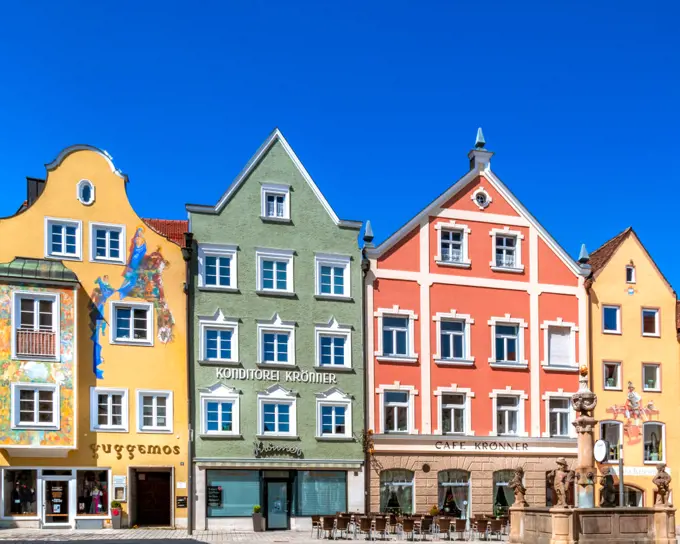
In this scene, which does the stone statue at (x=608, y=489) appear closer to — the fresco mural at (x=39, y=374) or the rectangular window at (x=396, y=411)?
the rectangular window at (x=396, y=411)

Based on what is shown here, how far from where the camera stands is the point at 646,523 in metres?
31.7

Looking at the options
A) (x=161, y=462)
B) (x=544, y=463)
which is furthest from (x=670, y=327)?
(x=161, y=462)

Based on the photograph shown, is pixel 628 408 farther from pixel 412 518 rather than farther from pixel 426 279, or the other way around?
pixel 412 518

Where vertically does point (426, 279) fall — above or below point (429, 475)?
above

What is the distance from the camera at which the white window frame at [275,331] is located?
42.4 meters

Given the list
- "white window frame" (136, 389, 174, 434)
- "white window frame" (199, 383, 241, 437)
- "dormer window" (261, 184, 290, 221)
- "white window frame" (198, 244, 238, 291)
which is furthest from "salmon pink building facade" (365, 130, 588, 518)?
"white window frame" (136, 389, 174, 434)

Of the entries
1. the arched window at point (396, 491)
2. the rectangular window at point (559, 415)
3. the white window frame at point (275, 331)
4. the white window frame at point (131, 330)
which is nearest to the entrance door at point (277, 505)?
the arched window at point (396, 491)

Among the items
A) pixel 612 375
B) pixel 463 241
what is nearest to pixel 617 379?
pixel 612 375

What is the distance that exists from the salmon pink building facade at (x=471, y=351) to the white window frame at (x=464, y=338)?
0.06 m

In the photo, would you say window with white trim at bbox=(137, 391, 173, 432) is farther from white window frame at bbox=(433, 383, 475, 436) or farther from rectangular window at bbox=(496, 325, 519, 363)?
rectangular window at bbox=(496, 325, 519, 363)

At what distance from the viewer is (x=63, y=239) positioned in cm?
3984

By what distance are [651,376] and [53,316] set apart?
2774 centimetres

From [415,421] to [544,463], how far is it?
21.5 ft

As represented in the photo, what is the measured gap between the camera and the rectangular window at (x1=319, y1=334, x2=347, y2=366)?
1716 inches
